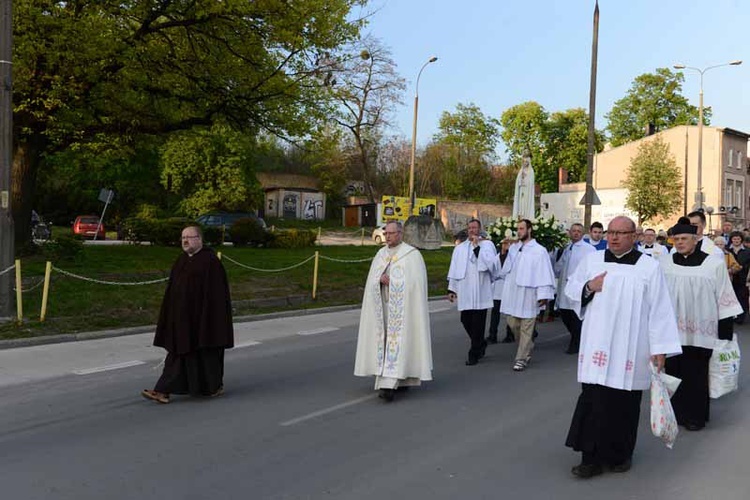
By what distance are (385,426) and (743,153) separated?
61835 mm

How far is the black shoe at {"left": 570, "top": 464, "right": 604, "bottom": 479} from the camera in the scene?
5246mm

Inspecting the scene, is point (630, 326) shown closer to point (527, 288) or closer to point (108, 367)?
point (527, 288)

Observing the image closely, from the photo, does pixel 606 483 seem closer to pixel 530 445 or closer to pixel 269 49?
pixel 530 445

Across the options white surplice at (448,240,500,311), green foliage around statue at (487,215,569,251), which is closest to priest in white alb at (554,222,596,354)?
green foliage around statue at (487,215,569,251)

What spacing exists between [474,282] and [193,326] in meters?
3.99

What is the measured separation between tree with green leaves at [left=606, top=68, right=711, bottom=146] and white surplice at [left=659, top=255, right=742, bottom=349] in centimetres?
6164

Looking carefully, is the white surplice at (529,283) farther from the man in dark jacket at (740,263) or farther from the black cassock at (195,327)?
the man in dark jacket at (740,263)

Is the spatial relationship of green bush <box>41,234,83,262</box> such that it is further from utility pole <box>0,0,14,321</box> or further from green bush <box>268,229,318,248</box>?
green bush <box>268,229,318,248</box>

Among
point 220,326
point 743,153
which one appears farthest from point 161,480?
point 743,153

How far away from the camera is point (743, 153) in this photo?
2359 inches

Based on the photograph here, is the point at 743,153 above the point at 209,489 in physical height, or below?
above

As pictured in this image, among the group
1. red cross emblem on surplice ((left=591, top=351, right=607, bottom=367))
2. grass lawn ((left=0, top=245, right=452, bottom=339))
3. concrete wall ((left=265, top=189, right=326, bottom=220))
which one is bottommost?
grass lawn ((left=0, top=245, right=452, bottom=339))

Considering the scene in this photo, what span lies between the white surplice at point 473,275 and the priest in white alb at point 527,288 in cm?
28

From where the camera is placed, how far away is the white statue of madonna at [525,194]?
17.3 meters
